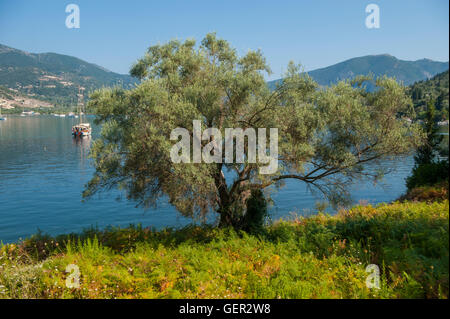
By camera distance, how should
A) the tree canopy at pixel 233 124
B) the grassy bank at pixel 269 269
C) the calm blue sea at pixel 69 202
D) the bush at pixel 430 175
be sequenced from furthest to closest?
the calm blue sea at pixel 69 202 < the bush at pixel 430 175 < the tree canopy at pixel 233 124 < the grassy bank at pixel 269 269

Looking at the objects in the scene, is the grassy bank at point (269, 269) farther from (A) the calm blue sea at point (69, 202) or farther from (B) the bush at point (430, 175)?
(B) the bush at point (430, 175)

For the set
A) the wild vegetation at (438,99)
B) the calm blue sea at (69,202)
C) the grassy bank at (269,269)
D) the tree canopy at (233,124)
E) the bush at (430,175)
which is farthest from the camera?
the calm blue sea at (69,202)

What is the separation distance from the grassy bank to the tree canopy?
8.47 ft

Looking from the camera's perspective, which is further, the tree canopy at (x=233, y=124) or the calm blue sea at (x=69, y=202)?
the calm blue sea at (x=69, y=202)

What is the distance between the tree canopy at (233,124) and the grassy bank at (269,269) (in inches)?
102

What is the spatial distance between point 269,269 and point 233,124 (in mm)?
5534

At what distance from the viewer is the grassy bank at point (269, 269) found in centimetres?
606

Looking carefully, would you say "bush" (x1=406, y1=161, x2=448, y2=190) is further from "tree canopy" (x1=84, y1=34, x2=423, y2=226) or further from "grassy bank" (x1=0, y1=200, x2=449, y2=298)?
"grassy bank" (x1=0, y1=200, x2=449, y2=298)

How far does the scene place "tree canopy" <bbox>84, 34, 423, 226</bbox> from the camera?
10094 millimetres

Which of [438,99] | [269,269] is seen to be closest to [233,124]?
[269,269]

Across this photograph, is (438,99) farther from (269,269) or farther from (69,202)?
(69,202)

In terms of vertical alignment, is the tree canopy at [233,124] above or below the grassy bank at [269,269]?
above

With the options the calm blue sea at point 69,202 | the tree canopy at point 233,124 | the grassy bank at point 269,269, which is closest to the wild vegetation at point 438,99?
the tree canopy at point 233,124

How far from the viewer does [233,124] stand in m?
10.9
